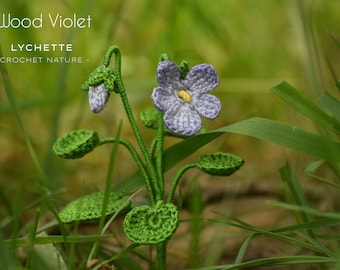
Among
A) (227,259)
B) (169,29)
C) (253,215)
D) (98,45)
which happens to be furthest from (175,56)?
(227,259)

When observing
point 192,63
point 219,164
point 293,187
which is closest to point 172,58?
point 192,63

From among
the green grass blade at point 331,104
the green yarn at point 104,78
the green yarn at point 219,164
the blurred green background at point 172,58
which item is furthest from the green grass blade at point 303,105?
the blurred green background at point 172,58

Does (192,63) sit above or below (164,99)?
above

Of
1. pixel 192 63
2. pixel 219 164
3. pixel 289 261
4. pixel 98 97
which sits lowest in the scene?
pixel 289 261

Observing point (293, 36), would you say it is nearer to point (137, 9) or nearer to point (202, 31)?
point (202, 31)

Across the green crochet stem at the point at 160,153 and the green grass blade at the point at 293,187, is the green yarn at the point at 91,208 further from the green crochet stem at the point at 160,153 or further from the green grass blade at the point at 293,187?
the green grass blade at the point at 293,187

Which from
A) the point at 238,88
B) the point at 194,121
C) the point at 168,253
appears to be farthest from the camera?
the point at 238,88

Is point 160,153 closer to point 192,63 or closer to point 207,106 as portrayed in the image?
point 207,106
